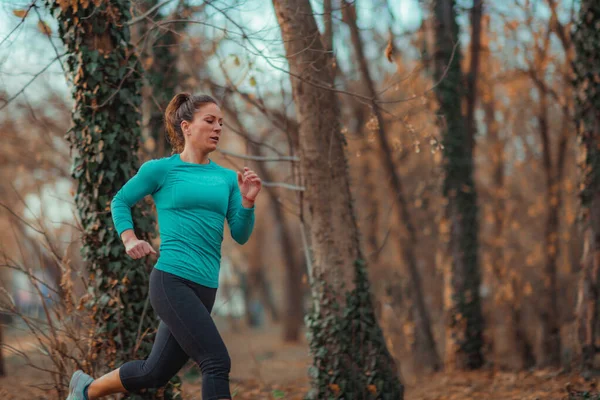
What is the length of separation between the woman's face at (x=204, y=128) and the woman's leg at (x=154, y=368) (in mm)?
1019

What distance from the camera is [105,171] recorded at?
202 inches

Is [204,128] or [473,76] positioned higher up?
[473,76]

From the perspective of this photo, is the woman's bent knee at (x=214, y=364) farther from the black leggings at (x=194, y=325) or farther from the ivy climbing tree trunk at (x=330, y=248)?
the ivy climbing tree trunk at (x=330, y=248)

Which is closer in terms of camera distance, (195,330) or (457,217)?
(195,330)

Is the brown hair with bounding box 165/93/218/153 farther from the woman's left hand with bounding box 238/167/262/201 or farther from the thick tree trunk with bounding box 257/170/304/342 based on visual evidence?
the thick tree trunk with bounding box 257/170/304/342

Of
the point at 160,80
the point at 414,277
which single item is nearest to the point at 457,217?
the point at 414,277

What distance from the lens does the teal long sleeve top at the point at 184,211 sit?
3633mm

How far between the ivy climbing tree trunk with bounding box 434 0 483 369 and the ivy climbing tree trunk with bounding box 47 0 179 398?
564cm

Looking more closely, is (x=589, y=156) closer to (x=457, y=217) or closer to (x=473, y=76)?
(x=457, y=217)

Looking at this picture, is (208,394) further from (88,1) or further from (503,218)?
(503,218)

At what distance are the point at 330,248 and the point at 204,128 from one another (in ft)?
8.40

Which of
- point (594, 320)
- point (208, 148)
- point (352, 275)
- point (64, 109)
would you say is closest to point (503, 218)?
point (594, 320)

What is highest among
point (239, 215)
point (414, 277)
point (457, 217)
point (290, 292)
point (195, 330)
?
point (457, 217)

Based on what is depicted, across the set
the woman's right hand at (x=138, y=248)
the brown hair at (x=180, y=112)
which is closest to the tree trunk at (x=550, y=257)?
the brown hair at (x=180, y=112)
